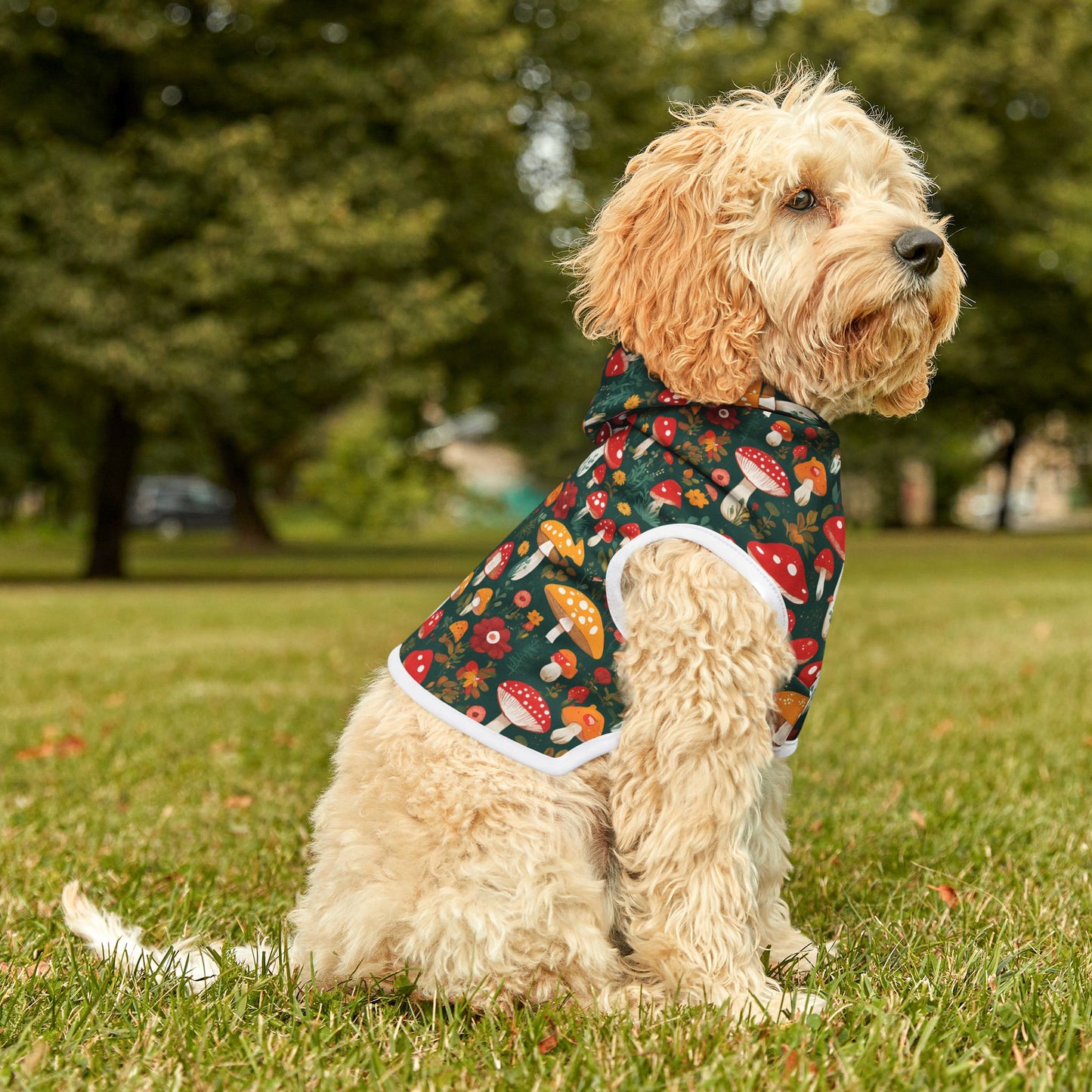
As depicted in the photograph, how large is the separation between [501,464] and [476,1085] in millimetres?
73797

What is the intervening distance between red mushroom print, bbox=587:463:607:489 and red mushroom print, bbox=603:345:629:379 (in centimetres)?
28

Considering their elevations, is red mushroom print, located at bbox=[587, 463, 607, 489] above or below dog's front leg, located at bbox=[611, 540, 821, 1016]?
above

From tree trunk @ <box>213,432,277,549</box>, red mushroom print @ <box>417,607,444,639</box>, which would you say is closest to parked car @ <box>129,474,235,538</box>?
tree trunk @ <box>213,432,277,549</box>

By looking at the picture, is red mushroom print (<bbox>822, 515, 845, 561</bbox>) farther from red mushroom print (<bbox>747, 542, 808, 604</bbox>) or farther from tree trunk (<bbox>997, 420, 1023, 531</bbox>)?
tree trunk (<bbox>997, 420, 1023, 531</bbox>)

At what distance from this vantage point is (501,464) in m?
75.9

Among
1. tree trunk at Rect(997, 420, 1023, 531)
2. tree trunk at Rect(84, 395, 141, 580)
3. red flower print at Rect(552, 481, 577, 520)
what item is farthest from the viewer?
tree trunk at Rect(997, 420, 1023, 531)

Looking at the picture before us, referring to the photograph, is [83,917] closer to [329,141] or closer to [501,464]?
[329,141]

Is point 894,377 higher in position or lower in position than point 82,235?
lower

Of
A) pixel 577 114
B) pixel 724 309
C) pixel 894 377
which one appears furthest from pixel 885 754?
pixel 577 114

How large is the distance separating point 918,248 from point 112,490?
1931cm

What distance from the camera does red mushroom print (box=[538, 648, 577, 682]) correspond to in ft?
9.21

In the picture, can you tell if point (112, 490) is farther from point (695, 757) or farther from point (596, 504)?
point (695, 757)

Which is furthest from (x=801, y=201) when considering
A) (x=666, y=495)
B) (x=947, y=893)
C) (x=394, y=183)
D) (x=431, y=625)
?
(x=394, y=183)

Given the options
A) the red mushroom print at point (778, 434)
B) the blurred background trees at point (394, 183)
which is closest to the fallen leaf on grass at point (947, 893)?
the red mushroom print at point (778, 434)
